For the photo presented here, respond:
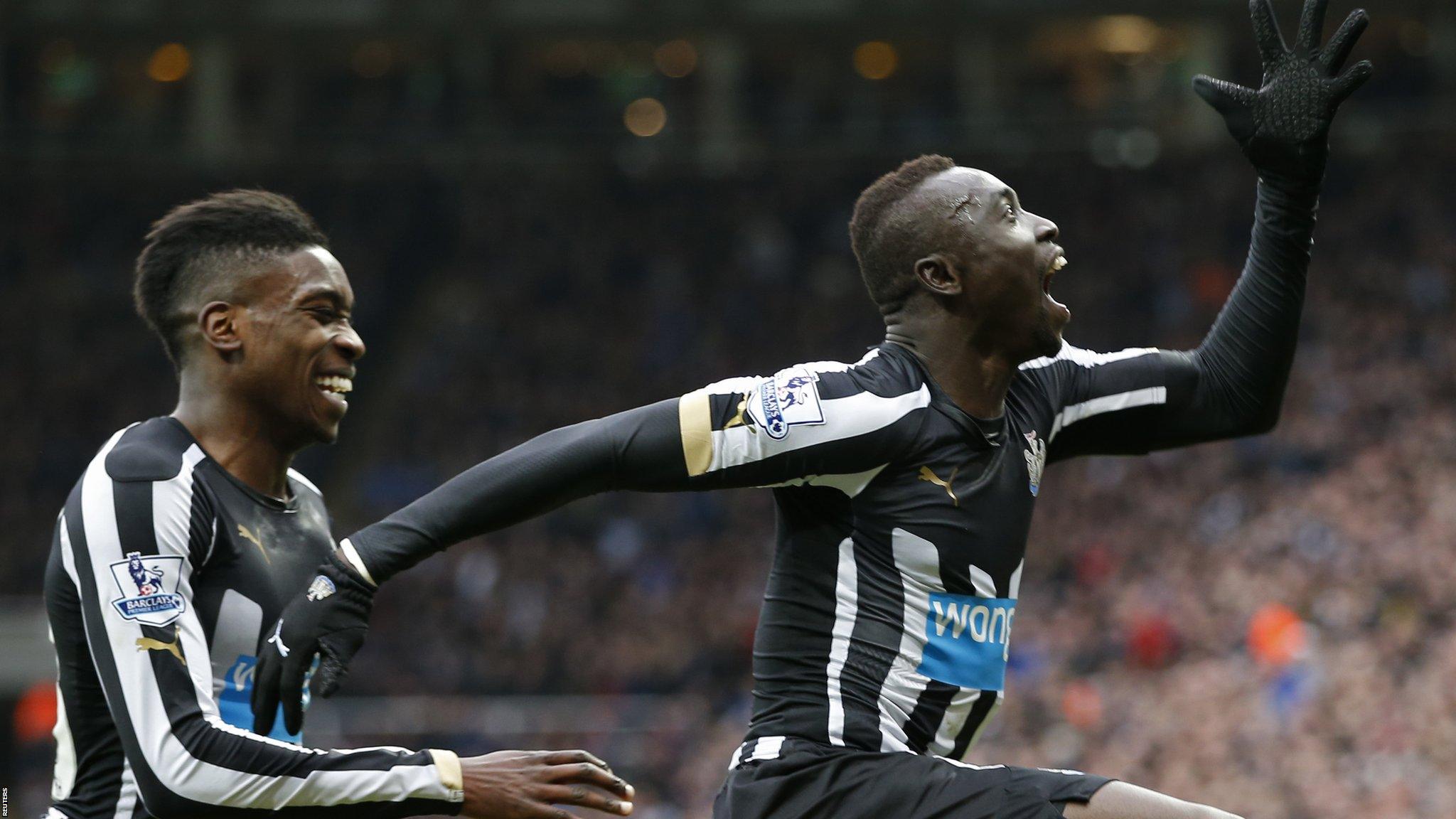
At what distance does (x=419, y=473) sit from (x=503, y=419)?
1.45 meters

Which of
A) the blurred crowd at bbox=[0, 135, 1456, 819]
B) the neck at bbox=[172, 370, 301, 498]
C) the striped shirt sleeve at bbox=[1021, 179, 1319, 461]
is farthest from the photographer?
the blurred crowd at bbox=[0, 135, 1456, 819]

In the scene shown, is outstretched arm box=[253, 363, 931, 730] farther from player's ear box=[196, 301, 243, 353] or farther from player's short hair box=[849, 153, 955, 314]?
player's ear box=[196, 301, 243, 353]

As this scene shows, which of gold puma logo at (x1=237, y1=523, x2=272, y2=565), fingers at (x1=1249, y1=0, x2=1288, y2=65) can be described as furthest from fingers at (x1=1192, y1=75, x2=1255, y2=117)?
gold puma logo at (x1=237, y1=523, x2=272, y2=565)

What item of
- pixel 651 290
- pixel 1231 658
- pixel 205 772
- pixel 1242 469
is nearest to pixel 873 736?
pixel 205 772

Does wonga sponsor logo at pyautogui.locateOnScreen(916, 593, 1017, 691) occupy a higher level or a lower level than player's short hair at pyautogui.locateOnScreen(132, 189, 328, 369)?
lower

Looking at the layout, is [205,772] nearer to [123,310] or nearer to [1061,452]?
[1061,452]

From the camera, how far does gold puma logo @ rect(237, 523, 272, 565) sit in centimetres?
349

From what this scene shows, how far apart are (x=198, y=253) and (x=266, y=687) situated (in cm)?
115

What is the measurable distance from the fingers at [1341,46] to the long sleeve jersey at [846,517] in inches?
47.9

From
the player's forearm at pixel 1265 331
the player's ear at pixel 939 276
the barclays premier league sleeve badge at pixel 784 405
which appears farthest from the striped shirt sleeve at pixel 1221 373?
the barclays premier league sleeve badge at pixel 784 405

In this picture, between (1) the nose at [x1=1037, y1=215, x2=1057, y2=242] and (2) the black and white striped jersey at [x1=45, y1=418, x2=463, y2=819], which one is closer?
(2) the black and white striped jersey at [x1=45, y1=418, x2=463, y2=819]

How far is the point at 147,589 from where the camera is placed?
10.5 ft

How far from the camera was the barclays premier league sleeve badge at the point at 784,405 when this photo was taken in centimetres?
319

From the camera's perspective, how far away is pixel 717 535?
63.7 feet
